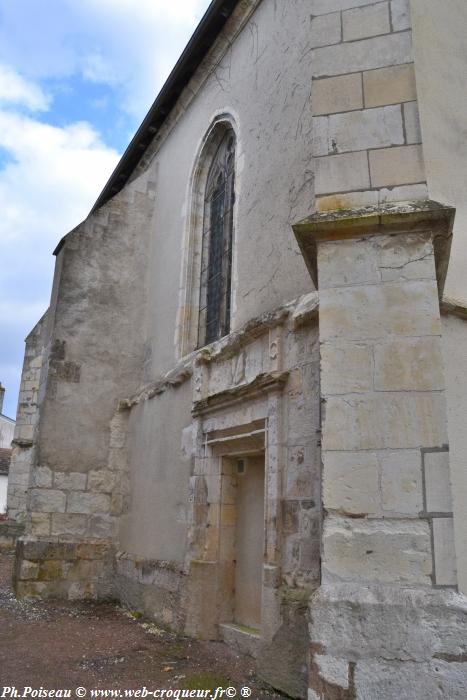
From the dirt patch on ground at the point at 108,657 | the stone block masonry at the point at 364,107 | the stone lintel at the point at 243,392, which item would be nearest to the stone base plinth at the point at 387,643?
the dirt patch on ground at the point at 108,657

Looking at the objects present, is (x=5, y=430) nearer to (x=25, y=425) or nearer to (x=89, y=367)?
(x=25, y=425)

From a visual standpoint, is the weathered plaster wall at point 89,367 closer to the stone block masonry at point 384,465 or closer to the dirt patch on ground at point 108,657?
the dirt patch on ground at point 108,657

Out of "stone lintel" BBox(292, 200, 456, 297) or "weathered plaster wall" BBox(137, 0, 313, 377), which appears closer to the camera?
"stone lintel" BBox(292, 200, 456, 297)

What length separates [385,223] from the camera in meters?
2.89

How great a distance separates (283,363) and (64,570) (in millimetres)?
4473

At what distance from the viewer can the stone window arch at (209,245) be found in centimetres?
666

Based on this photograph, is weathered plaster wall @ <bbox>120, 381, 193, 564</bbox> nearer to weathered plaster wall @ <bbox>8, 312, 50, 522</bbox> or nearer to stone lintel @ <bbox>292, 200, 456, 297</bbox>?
stone lintel @ <bbox>292, 200, 456, 297</bbox>

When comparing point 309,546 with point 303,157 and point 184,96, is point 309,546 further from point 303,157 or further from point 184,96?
point 184,96

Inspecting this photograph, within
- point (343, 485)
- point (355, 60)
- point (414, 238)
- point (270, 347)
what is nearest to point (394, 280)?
point (414, 238)

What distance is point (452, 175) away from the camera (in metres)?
4.36

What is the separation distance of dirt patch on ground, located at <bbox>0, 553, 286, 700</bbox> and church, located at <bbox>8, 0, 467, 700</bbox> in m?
0.20

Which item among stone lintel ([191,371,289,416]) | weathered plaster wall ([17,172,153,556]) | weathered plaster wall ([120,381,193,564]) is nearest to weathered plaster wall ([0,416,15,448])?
weathered plaster wall ([17,172,153,556])

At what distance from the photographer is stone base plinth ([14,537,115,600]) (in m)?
6.89

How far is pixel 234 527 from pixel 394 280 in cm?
318
